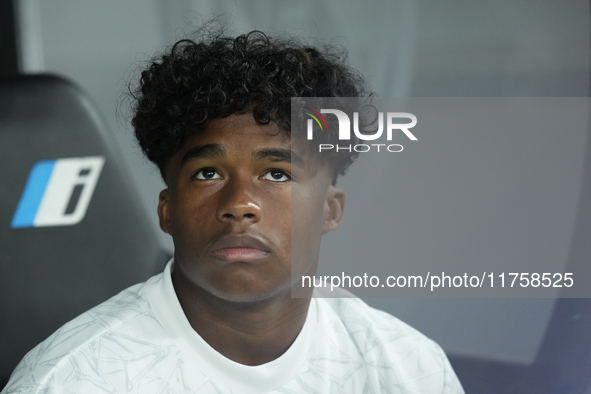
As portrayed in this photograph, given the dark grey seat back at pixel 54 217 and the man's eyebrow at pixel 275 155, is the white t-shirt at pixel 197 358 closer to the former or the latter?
the man's eyebrow at pixel 275 155

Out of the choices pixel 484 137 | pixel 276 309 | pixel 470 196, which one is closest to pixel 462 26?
pixel 484 137

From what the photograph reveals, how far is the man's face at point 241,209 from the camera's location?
0.86m

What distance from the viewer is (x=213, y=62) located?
3.22 feet

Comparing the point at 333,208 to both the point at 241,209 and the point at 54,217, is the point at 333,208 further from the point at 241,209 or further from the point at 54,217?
the point at 54,217

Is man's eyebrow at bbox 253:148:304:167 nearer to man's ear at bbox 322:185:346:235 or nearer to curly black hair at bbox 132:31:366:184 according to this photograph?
curly black hair at bbox 132:31:366:184

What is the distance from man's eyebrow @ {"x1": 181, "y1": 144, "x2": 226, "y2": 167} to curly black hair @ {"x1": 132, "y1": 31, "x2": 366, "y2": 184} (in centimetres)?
4

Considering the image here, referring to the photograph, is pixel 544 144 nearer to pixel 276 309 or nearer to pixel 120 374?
pixel 276 309

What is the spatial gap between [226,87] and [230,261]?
280mm

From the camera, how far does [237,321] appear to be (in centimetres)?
94

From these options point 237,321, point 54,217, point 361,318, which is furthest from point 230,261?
point 54,217

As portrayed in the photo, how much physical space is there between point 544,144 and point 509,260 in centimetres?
27

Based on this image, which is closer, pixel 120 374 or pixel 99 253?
pixel 120 374

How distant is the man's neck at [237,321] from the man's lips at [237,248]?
98mm

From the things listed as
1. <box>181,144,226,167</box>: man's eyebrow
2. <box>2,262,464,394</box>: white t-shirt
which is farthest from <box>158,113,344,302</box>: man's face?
<box>2,262,464,394</box>: white t-shirt
